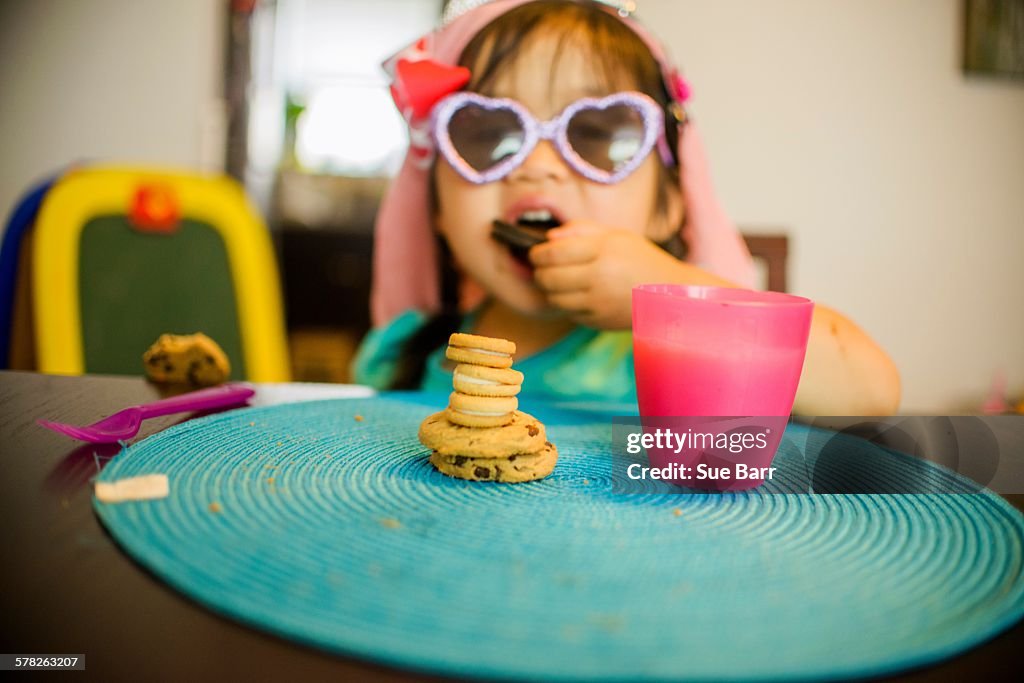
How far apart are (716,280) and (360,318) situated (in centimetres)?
228

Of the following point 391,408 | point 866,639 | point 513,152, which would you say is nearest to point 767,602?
point 866,639

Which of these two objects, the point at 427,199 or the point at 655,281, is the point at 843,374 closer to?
the point at 655,281

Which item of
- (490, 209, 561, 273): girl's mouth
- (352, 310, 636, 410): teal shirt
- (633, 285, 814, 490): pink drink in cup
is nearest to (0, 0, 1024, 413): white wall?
(352, 310, 636, 410): teal shirt

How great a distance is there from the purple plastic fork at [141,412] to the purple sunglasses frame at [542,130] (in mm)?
354

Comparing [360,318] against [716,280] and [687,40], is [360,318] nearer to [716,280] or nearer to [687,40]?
[687,40]

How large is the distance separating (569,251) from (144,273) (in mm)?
1041

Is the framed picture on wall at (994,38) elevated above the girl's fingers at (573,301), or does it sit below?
above

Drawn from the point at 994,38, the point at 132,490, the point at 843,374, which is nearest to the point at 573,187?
the point at 843,374

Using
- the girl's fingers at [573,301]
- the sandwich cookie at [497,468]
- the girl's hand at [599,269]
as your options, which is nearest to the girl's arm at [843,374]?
the girl's hand at [599,269]

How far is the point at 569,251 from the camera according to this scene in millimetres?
768

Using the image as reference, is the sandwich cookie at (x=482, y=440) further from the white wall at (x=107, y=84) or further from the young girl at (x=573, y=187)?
the white wall at (x=107, y=84)

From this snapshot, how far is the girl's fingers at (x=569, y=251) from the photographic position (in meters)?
0.77

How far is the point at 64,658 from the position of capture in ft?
0.85

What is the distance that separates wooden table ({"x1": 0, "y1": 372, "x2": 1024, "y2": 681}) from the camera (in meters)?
0.26
